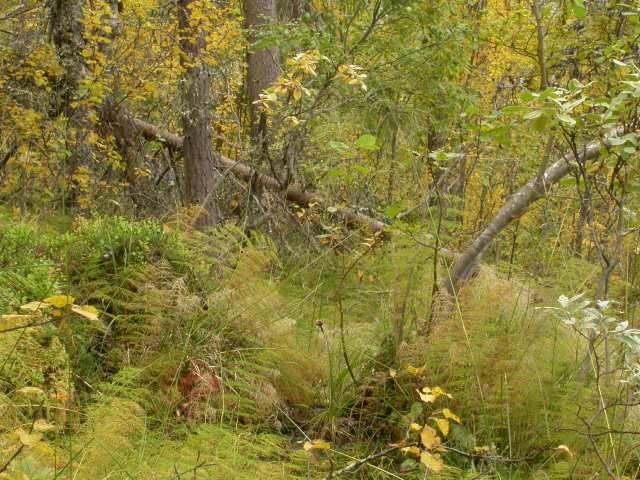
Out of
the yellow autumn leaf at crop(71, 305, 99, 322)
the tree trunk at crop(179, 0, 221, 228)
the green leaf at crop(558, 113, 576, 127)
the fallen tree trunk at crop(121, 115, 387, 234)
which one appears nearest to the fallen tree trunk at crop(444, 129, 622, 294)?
the green leaf at crop(558, 113, 576, 127)

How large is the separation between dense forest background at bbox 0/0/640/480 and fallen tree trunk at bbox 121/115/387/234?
5.7 inches

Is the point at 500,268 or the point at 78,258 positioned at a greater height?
the point at 78,258

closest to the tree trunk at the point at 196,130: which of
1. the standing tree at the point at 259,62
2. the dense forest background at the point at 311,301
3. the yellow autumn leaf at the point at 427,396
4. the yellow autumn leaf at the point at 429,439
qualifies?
the dense forest background at the point at 311,301

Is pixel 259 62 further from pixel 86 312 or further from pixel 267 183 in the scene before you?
pixel 86 312

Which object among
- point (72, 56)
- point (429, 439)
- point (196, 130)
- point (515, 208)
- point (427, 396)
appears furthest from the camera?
point (196, 130)

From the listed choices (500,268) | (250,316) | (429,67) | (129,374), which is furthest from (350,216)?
(129,374)

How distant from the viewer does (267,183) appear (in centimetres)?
751

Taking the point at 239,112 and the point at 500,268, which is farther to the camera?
the point at 239,112

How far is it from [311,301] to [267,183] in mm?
2736

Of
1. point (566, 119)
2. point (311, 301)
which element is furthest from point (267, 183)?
point (566, 119)

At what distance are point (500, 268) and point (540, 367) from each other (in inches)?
69.6

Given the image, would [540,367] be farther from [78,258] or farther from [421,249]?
[78,258]

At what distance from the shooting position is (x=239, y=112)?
397 inches

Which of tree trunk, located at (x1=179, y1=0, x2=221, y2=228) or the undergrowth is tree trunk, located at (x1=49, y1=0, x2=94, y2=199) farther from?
the undergrowth
